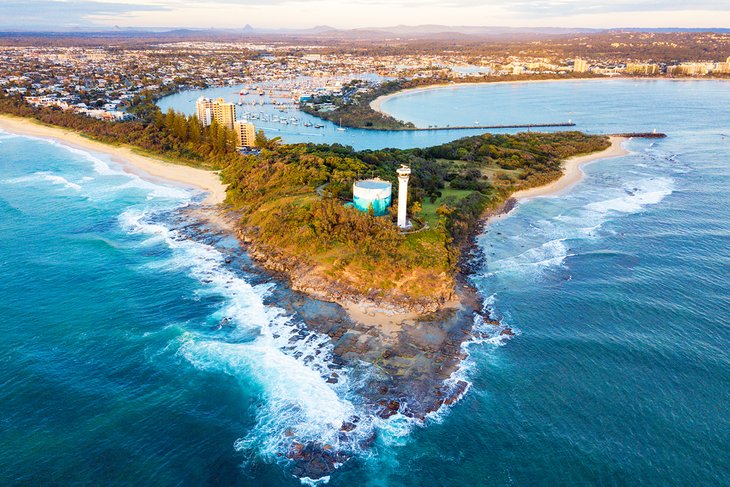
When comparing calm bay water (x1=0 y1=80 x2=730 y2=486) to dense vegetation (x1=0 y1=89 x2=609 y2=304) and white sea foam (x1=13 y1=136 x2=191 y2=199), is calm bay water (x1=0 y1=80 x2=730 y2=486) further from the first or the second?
white sea foam (x1=13 y1=136 x2=191 y2=199)

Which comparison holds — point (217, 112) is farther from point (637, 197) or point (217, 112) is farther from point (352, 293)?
point (637, 197)

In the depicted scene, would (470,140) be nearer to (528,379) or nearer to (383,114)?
(383,114)

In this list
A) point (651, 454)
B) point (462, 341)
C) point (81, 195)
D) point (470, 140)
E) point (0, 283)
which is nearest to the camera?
point (651, 454)

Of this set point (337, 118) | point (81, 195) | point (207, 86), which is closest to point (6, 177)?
point (81, 195)

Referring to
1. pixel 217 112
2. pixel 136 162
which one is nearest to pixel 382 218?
pixel 136 162

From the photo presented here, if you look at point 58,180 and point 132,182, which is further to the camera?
point 132,182
